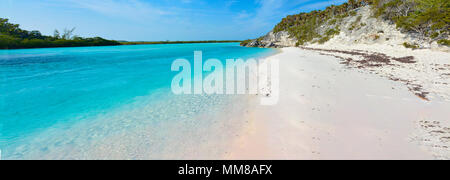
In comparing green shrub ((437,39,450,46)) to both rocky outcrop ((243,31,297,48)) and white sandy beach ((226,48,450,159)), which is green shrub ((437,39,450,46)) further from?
rocky outcrop ((243,31,297,48))

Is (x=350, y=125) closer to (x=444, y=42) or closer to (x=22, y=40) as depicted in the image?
(x=444, y=42)

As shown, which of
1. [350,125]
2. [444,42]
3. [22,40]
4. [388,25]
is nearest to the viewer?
[350,125]

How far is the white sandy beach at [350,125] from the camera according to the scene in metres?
4.07

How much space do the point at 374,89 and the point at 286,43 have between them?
78854mm

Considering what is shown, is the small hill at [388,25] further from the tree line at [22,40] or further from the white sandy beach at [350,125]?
the tree line at [22,40]

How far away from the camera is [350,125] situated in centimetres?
532

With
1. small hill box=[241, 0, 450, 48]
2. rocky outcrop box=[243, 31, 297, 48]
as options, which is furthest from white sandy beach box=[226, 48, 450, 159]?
rocky outcrop box=[243, 31, 297, 48]

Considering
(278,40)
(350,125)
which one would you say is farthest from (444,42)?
(278,40)

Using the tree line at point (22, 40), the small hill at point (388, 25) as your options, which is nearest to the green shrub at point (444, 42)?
the small hill at point (388, 25)

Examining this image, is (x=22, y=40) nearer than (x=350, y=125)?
No

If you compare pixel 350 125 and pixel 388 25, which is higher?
pixel 388 25

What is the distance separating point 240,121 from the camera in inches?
248
